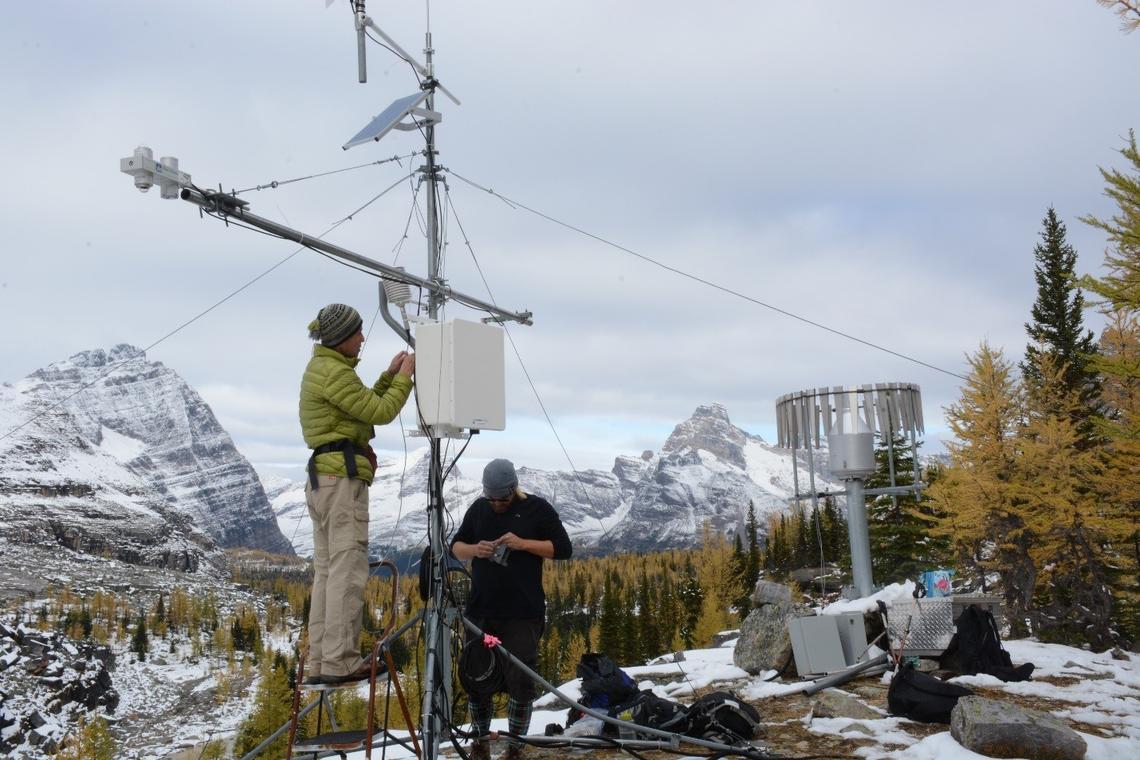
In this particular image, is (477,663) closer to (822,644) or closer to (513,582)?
(513,582)

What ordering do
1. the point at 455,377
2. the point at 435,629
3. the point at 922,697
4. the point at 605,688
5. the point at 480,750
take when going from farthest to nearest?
the point at 605,688
the point at 922,697
the point at 480,750
the point at 455,377
the point at 435,629

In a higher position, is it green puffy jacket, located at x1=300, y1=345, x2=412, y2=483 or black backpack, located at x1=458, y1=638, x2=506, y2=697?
green puffy jacket, located at x1=300, y1=345, x2=412, y2=483

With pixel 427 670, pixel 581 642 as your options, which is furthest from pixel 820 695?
pixel 581 642

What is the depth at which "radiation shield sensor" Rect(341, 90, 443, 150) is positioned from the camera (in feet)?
20.2

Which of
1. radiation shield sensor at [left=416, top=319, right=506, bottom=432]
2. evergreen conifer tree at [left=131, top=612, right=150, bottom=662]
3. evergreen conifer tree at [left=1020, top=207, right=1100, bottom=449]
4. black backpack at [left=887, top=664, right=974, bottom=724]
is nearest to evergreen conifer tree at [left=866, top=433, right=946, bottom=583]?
evergreen conifer tree at [left=1020, top=207, right=1100, bottom=449]

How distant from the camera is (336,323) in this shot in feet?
16.5

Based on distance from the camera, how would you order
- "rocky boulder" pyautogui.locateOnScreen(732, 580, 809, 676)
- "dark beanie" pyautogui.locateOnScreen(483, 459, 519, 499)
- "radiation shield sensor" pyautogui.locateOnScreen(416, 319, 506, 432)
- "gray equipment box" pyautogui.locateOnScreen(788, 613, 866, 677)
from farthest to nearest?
"rocky boulder" pyautogui.locateOnScreen(732, 580, 809, 676) < "gray equipment box" pyautogui.locateOnScreen(788, 613, 866, 677) < "dark beanie" pyautogui.locateOnScreen(483, 459, 519, 499) < "radiation shield sensor" pyautogui.locateOnScreen(416, 319, 506, 432)

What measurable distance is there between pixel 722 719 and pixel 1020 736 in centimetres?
196

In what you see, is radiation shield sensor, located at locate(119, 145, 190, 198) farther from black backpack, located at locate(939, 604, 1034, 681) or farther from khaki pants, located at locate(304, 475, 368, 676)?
black backpack, located at locate(939, 604, 1034, 681)

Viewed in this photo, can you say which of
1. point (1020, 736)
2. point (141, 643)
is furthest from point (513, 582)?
point (141, 643)

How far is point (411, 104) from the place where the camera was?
648 cm

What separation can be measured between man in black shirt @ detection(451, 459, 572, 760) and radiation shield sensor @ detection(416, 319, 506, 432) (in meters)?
0.42

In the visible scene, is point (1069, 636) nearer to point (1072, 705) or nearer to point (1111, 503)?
point (1111, 503)

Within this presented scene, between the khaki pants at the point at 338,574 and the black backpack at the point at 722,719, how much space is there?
9.08 feet
